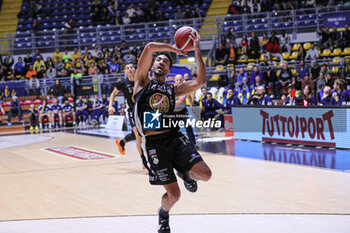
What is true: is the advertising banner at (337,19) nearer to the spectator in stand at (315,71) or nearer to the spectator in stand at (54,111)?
the spectator in stand at (315,71)

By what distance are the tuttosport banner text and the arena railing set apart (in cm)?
959

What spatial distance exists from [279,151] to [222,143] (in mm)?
2471

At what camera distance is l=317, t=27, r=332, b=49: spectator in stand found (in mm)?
19406

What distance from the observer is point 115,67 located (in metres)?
22.6

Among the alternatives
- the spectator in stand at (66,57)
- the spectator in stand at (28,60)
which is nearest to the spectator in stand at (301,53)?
the spectator in stand at (66,57)

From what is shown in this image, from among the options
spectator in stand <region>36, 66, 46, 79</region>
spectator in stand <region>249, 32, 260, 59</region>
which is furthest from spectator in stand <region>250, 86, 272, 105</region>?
spectator in stand <region>36, 66, 46, 79</region>

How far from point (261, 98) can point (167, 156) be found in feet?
36.1

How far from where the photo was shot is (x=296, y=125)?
38.3ft

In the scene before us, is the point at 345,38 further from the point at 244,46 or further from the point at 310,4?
the point at 310,4

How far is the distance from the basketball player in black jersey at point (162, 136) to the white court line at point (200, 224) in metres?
0.61

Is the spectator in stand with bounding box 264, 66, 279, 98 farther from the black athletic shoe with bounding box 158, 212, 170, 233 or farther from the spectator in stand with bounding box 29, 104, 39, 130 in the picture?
the black athletic shoe with bounding box 158, 212, 170, 233

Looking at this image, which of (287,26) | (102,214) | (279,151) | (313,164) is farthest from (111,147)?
(287,26)

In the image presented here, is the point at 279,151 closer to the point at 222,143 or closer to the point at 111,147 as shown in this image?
the point at 222,143

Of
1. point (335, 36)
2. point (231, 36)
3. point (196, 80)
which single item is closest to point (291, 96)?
point (335, 36)
